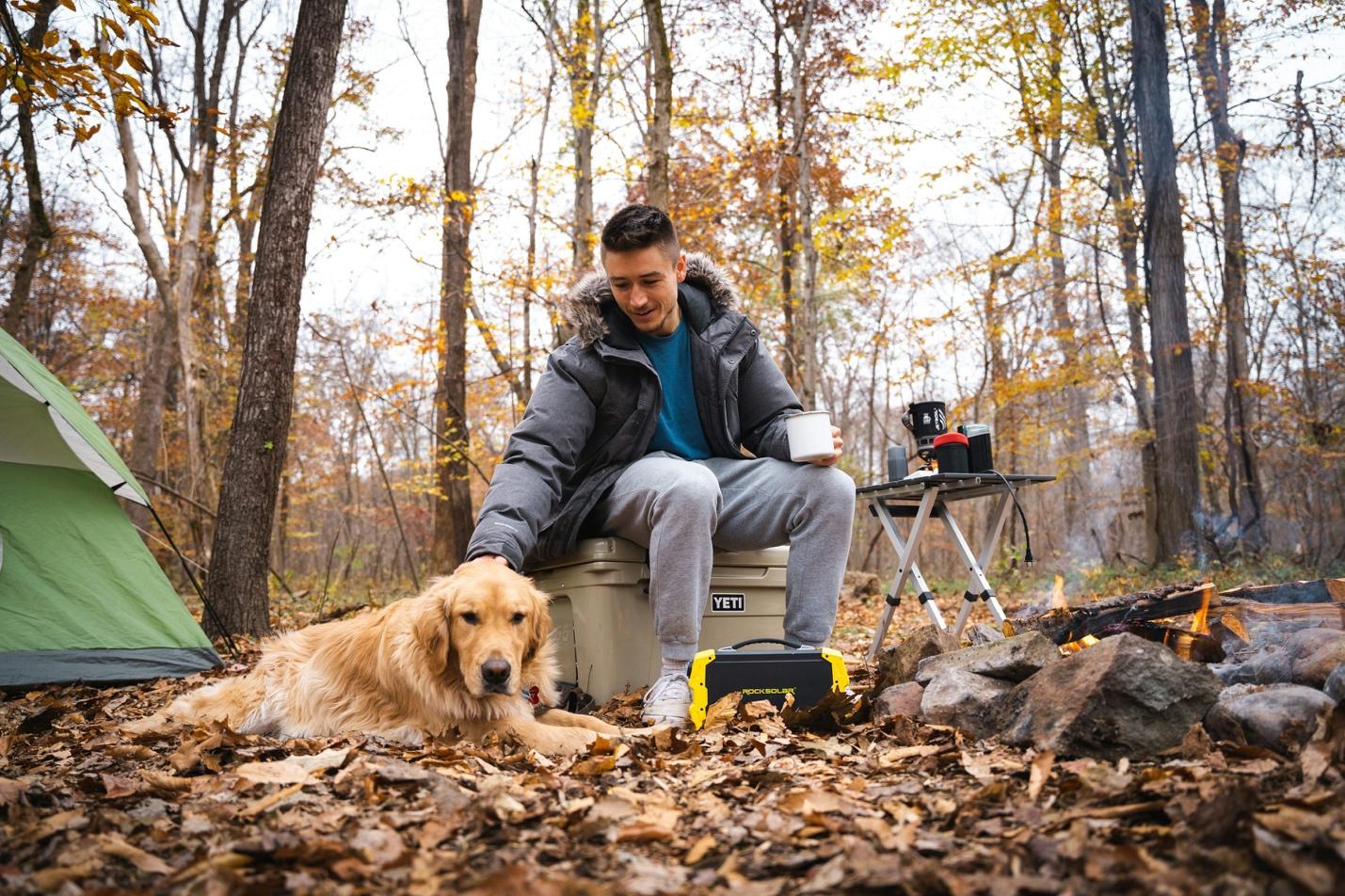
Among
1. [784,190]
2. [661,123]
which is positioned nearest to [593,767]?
[661,123]

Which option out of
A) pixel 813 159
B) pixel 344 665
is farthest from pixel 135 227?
pixel 344 665

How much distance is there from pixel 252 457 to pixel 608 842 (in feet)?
15.5

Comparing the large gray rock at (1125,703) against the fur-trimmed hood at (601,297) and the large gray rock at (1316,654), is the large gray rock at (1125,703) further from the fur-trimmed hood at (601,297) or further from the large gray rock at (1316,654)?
the fur-trimmed hood at (601,297)

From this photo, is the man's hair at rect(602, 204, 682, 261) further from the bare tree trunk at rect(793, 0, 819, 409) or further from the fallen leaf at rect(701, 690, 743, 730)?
the bare tree trunk at rect(793, 0, 819, 409)

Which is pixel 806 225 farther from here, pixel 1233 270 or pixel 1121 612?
pixel 1121 612

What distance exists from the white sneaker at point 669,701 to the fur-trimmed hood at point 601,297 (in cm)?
Answer: 137

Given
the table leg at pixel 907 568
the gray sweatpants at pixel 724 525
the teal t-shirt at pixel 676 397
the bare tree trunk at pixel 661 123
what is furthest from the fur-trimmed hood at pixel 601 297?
the bare tree trunk at pixel 661 123

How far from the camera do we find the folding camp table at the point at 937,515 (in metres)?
4.30

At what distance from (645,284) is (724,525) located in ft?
3.34

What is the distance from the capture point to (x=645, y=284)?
3484 mm

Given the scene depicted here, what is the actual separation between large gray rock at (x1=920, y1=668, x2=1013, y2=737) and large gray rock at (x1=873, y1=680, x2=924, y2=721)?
0.07 metres

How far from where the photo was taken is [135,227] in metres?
11.1

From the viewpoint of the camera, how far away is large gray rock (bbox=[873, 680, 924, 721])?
2.86m

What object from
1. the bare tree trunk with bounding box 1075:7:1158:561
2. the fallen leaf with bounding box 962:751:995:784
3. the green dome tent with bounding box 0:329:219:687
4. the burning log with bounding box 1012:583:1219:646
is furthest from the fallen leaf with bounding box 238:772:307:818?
the bare tree trunk with bounding box 1075:7:1158:561
